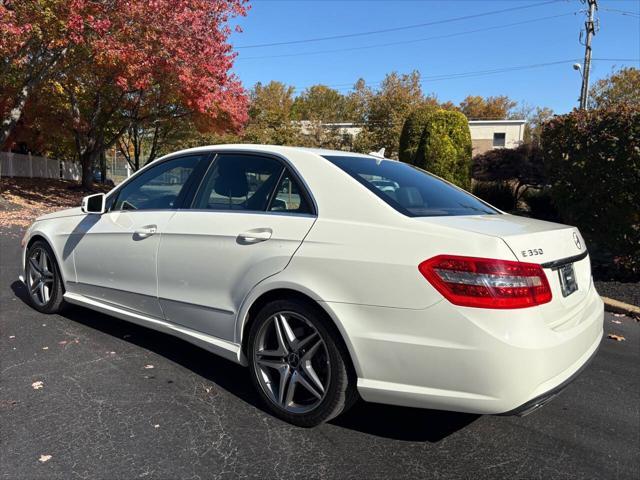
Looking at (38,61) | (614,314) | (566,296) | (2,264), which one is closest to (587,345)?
(566,296)

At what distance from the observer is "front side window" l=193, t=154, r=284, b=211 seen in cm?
343

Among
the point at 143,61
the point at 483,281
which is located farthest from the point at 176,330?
the point at 143,61

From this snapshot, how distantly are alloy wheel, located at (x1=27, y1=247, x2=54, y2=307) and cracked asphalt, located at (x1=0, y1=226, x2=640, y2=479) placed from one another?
0.91 meters

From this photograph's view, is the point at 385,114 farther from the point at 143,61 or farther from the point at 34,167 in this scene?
the point at 34,167

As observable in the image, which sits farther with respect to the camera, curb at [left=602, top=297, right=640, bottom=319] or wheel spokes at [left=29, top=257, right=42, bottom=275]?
curb at [left=602, top=297, right=640, bottom=319]

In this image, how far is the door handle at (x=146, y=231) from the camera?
12.5ft

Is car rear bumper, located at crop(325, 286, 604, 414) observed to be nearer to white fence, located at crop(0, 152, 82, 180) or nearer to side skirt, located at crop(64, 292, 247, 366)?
side skirt, located at crop(64, 292, 247, 366)

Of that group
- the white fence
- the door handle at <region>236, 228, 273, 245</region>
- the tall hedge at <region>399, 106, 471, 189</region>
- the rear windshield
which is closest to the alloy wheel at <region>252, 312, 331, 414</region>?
the door handle at <region>236, 228, 273, 245</region>

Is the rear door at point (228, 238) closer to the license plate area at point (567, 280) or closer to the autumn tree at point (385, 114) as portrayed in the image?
the license plate area at point (567, 280)

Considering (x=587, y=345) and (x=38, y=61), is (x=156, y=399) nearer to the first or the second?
(x=587, y=345)

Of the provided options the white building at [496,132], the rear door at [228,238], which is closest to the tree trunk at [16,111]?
the rear door at [228,238]

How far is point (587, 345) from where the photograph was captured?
114 inches

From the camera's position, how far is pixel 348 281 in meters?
2.73

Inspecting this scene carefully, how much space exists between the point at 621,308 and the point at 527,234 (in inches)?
173
